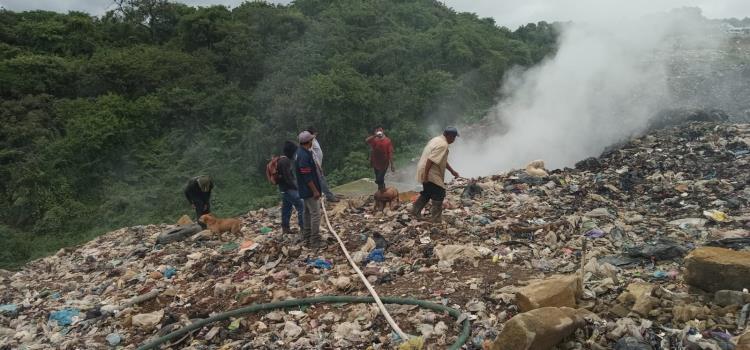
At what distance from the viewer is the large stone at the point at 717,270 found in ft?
10.8

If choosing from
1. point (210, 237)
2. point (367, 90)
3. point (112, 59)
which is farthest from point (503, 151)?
point (112, 59)

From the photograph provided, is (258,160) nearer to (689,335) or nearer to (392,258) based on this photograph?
(392,258)

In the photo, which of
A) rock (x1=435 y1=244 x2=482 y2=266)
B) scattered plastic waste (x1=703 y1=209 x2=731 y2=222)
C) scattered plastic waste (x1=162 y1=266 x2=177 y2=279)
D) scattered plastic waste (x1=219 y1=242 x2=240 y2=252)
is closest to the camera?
rock (x1=435 y1=244 x2=482 y2=266)

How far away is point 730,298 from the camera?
3.22 m

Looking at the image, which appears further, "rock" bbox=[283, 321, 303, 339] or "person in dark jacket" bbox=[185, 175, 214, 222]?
"person in dark jacket" bbox=[185, 175, 214, 222]

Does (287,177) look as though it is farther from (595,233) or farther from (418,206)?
(595,233)

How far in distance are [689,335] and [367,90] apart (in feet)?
47.8

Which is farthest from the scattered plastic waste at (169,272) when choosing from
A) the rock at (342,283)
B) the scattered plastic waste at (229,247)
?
the rock at (342,283)

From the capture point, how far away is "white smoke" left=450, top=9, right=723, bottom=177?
511 inches

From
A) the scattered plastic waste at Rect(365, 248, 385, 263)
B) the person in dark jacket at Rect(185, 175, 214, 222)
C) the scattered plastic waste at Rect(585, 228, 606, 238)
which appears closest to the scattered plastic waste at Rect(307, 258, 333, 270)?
the scattered plastic waste at Rect(365, 248, 385, 263)

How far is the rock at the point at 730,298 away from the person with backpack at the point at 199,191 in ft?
20.4

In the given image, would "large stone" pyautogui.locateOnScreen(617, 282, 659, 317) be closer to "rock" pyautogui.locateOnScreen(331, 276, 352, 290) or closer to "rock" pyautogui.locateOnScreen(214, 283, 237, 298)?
"rock" pyautogui.locateOnScreen(331, 276, 352, 290)

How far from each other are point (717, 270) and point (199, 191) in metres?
6.34

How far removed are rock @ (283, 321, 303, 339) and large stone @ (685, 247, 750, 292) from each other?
2811 mm
